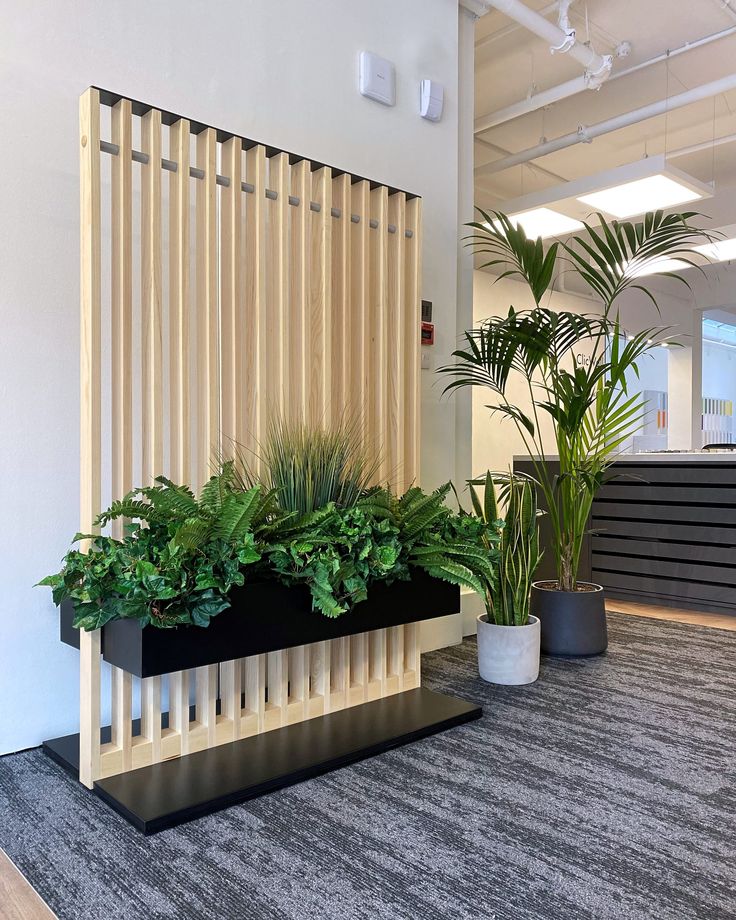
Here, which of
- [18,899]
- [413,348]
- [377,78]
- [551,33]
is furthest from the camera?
[551,33]

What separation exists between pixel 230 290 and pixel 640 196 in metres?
2.97

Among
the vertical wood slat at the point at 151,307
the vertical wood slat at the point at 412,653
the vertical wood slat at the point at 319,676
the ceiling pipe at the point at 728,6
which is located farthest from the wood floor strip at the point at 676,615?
the ceiling pipe at the point at 728,6

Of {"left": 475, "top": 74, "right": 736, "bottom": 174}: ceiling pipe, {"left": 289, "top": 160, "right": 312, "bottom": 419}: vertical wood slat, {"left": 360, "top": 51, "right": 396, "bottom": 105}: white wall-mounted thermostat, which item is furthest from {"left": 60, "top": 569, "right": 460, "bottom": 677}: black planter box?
{"left": 475, "top": 74, "right": 736, "bottom": 174}: ceiling pipe

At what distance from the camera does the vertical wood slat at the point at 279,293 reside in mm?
2646

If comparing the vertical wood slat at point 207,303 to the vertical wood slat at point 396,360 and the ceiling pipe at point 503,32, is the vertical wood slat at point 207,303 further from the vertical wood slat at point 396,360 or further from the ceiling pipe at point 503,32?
the ceiling pipe at point 503,32

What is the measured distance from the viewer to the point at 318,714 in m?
2.65

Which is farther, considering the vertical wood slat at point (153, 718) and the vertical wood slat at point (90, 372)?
the vertical wood slat at point (153, 718)

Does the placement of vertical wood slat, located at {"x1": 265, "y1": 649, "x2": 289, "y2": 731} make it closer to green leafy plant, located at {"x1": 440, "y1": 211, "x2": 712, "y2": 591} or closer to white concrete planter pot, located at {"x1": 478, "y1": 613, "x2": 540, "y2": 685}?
white concrete planter pot, located at {"x1": 478, "y1": 613, "x2": 540, "y2": 685}

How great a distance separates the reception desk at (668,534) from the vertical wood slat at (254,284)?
2568 millimetres

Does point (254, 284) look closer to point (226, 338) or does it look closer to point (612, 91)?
point (226, 338)

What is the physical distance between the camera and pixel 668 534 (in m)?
4.82

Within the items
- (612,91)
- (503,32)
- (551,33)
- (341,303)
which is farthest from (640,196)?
(341,303)

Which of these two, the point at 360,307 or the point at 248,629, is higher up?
the point at 360,307

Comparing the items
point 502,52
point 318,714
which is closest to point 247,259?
point 318,714
